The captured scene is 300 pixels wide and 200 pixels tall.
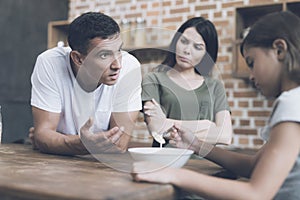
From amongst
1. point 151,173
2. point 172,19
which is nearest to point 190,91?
point 151,173

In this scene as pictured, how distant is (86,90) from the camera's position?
174 centimetres

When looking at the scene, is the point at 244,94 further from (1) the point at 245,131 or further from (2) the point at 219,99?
(2) the point at 219,99

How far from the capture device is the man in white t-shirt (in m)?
1.60

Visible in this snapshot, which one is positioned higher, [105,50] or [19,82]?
[105,50]

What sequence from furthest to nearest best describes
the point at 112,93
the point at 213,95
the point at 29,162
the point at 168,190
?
1. the point at 213,95
2. the point at 112,93
3. the point at 29,162
4. the point at 168,190

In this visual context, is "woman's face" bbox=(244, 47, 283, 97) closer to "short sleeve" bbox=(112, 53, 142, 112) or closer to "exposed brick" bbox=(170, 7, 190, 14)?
"short sleeve" bbox=(112, 53, 142, 112)

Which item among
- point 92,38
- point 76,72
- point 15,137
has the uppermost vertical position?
point 92,38

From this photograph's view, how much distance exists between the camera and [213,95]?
78.2 inches

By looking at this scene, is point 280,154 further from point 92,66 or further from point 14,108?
point 14,108

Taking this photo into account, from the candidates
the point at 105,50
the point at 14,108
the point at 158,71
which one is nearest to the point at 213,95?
the point at 158,71

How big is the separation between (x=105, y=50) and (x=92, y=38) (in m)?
0.11

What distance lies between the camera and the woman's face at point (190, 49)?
193cm

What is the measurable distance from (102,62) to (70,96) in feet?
0.91

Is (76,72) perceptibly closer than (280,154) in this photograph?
No
